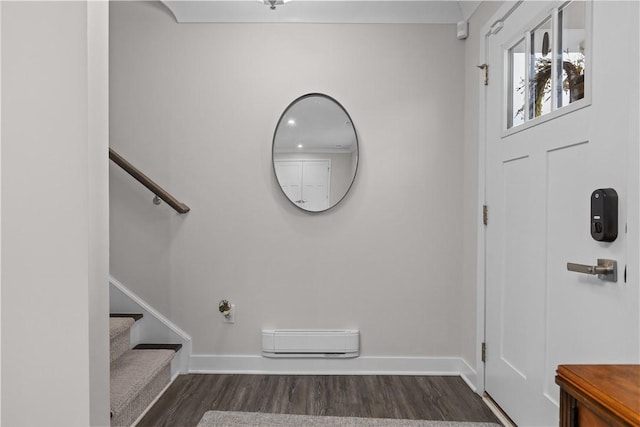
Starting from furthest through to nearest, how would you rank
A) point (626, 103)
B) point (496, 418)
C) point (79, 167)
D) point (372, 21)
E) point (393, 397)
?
1. point (372, 21)
2. point (393, 397)
3. point (496, 418)
4. point (79, 167)
5. point (626, 103)

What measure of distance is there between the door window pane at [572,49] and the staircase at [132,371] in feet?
7.53

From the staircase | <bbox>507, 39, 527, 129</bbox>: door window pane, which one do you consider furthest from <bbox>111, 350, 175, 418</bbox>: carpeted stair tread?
<bbox>507, 39, 527, 129</bbox>: door window pane

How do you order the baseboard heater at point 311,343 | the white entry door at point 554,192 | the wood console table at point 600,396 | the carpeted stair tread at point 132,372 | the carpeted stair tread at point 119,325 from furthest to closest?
the baseboard heater at point 311,343, the carpeted stair tread at point 119,325, the carpeted stair tread at point 132,372, the white entry door at point 554,192, the wood console table at point 600,396

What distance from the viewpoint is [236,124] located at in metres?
2.96

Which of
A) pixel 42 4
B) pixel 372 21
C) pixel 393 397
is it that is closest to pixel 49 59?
pixel 42 4

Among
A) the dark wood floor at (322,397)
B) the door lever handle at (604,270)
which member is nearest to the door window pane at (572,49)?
the door lever handle at (604,270)

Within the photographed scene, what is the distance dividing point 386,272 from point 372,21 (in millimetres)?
1628

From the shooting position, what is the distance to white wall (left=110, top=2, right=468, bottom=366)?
2947 millimetres

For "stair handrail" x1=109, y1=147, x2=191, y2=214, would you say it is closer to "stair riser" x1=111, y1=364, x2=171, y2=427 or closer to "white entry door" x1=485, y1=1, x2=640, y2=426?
"stair riser" x1=111, y1=364, x2=171, y2=427

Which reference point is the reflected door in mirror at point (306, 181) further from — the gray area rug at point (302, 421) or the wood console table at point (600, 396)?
the wood console table at point (600, 396)

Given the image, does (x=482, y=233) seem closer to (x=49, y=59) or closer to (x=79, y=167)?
(x=79, y=167)

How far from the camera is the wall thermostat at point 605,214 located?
1.44m

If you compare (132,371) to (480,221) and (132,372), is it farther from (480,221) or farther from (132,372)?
(480,221)

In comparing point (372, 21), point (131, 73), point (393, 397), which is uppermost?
point (372, 21)
